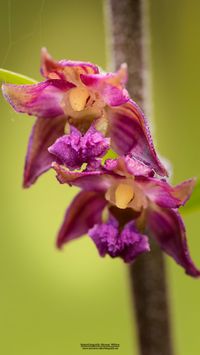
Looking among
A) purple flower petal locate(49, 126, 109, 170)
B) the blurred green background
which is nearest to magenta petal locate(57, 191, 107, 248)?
purple flower petal locate(49, 126, 109, 170)

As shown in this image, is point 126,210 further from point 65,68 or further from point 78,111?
point 65,68

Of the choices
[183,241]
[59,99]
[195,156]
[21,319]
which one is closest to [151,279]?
[183,241]

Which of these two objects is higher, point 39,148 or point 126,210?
point 39,148

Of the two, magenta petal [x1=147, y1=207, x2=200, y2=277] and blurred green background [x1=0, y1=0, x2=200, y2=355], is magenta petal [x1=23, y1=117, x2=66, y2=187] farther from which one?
blurred green background [x1=0, y1=0, x2=200, y2=355]

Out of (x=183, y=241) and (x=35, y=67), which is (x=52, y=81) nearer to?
(x=183, y=241)

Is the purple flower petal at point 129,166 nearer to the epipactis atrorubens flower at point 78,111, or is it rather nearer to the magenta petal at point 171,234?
the epipactis atrorubens flower at point 78,111

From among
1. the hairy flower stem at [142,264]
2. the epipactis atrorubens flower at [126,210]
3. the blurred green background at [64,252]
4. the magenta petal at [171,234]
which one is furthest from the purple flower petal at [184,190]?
the blurred green background at [64,252]

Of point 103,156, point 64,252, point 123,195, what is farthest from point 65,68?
point 64,252
